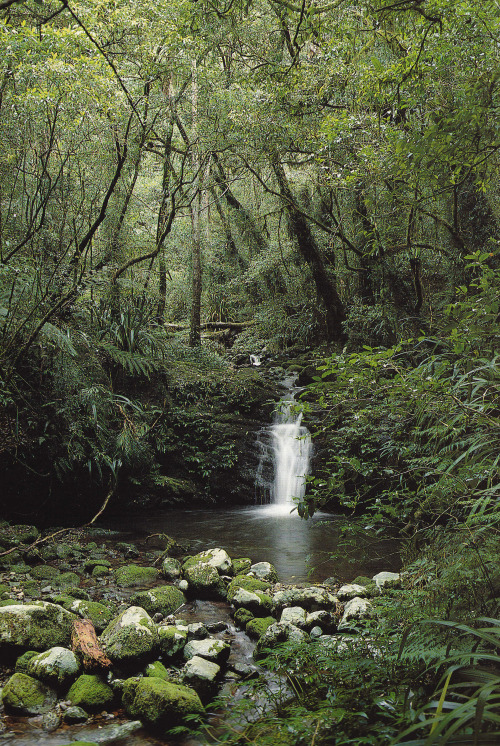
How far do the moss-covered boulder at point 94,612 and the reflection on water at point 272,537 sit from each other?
2.03 metres

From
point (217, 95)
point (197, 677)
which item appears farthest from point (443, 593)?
point (217, 95)

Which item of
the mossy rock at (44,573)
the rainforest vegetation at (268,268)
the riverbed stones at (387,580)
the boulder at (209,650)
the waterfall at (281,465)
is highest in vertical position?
the rainforest vegetation at (268,268)

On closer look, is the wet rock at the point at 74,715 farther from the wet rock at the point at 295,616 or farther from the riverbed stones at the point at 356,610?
the riverbed stones at the point at 356,610

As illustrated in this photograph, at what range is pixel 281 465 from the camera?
9.74 m

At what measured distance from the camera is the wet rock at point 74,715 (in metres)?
2.86

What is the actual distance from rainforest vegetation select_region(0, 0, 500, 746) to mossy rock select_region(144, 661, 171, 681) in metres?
1.17

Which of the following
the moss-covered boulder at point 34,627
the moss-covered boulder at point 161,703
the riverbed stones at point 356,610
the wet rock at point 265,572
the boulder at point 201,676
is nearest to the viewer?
the moss-covered boulder at point 161,703

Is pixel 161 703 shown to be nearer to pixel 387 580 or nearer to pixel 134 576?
pixel 134 576

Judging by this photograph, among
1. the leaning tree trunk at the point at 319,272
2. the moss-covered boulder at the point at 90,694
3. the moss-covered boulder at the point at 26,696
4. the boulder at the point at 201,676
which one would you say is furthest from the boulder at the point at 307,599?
the leaning tree trunk at the point at 319,272

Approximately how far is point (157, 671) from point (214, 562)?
82.8 inches

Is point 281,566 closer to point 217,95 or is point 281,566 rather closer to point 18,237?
point 18,237

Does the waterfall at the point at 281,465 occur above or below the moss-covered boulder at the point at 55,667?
above

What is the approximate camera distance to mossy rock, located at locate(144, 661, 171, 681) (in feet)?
10.6

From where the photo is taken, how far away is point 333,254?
40.7 ft
